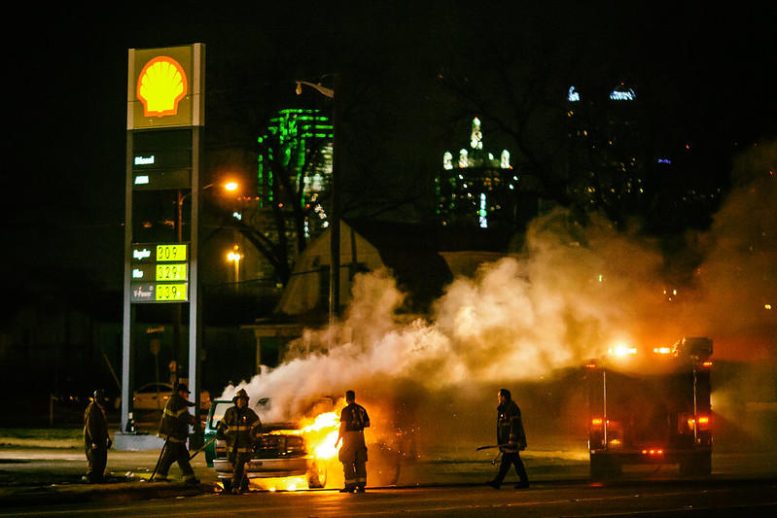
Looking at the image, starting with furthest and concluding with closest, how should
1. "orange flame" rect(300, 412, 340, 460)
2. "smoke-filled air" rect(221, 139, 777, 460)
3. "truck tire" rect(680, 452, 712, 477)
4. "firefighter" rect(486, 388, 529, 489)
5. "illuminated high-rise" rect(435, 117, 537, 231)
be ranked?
"illuminated high-rise" rect(435, 117, 537, 231) → "smoke-filled air" rect(221, 139, 777, 460) → "truck tire" rect(680, 452, 712, 477) → "orange flame" rect(300, 412, 340, 460) → "firefighter" rect(486, 388, 529, 489)

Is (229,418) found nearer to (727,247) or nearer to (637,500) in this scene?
(637,500)

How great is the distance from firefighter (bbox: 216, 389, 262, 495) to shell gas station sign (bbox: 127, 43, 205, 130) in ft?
36.1

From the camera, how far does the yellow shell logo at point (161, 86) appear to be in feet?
95.3

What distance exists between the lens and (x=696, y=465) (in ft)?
72.2

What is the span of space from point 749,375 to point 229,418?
2139 centimetres

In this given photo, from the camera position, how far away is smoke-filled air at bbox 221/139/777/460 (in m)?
28.1

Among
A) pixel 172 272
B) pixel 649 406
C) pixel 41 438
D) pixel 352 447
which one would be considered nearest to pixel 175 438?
pixel 352 447

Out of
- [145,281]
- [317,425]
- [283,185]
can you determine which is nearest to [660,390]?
[317,425]

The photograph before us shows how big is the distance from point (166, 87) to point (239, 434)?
12472mm

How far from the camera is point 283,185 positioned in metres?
55.2

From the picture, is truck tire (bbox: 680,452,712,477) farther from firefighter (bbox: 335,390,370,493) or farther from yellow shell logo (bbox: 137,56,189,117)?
yellow shell logo (bbox: 137,56,189,117)

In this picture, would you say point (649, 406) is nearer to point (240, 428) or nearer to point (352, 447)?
point (352, 447)

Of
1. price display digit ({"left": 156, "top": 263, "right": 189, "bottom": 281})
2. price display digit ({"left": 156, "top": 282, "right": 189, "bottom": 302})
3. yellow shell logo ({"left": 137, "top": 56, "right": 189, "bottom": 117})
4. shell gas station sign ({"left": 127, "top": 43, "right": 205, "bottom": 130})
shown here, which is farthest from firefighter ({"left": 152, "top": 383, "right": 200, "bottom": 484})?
yellow shell logo ({"left": 137, "top": 56, "right": 189, "bottom": 117})

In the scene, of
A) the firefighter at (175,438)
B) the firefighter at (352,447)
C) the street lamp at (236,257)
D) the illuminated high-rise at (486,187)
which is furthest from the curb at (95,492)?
the street lamp at (236,257)
